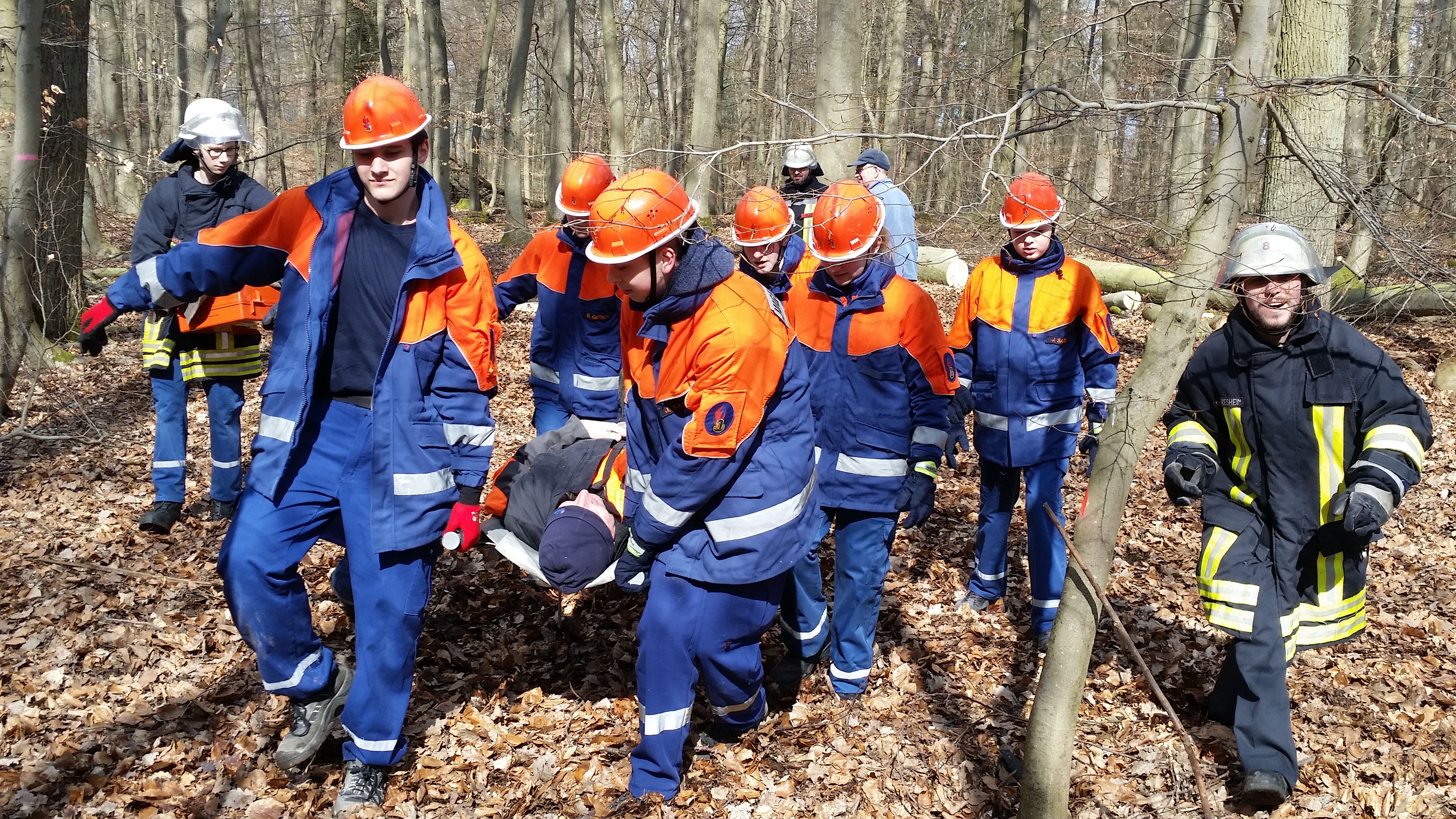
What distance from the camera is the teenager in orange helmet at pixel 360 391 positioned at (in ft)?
10.7

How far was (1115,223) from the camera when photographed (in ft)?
9.19

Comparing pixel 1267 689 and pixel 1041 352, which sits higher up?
pixel 1041 352

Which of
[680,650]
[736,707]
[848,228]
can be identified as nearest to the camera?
[680,650]

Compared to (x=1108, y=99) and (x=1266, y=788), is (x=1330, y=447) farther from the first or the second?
(x=1108, y=99)

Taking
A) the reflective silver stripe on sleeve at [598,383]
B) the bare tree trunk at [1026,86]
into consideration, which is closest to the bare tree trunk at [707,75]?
the reflective silver stripe on sleeve at [598,383]

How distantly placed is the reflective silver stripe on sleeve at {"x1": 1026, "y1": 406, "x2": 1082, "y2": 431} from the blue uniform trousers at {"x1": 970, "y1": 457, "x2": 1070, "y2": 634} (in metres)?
0.18

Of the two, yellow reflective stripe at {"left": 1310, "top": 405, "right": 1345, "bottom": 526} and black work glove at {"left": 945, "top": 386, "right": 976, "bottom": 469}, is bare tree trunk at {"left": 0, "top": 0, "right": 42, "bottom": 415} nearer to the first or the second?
black work glove at {"left": 945, "top": 386, "right": 976, "bottom": 469}

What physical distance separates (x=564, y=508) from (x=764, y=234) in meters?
1.58

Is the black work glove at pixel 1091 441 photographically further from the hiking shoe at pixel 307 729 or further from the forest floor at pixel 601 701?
the hiking shoe at pixel 307 729

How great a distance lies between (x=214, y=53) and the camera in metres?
14.0

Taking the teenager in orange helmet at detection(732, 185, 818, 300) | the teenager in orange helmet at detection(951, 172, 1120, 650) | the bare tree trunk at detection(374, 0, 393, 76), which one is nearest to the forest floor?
the teenager in orange helmet at detection(951, 172, 1120, 650)

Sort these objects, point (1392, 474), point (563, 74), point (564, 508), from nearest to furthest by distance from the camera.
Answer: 1. point (1392, 474)
2. point (564, 508)
3. point (563, 74)

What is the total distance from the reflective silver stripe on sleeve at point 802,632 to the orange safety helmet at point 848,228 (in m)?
1.68

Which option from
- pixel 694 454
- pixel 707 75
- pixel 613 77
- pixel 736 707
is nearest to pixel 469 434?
pixel 694 454
